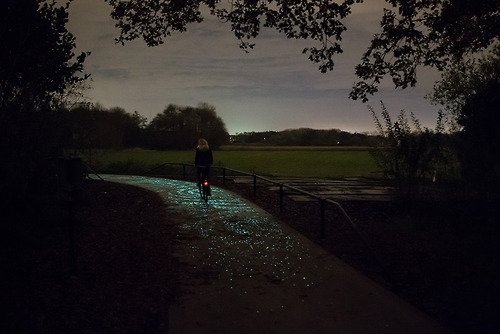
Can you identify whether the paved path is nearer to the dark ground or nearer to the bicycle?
the dark ground

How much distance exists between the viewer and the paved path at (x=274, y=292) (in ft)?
13.9

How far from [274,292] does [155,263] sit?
2.20 m

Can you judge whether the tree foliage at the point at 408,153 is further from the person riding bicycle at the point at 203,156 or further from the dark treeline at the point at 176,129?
the dark treeline at the point at 176,129

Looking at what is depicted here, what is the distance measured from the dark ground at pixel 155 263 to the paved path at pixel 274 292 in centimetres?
32

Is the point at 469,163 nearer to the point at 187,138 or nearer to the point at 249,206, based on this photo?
the point at 249,206

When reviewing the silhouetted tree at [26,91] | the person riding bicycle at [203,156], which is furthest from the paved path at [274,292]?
the person riding bicycle at [203,156]

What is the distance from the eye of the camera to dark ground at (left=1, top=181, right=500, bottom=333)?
455cm

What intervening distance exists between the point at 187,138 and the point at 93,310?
68.6m

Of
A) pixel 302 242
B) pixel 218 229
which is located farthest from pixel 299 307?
pixel 218 229

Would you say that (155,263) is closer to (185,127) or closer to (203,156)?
(203,156)

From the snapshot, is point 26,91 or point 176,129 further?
→ point 176,129

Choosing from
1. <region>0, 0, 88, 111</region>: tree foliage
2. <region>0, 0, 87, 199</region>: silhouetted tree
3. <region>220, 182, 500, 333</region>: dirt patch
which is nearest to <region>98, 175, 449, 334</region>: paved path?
<region>220, 182, 500, 333</region>: dirt patch

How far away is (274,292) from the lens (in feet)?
17.1

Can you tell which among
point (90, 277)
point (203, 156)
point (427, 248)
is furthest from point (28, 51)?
point (427, 248)
